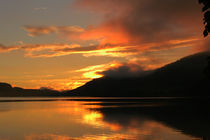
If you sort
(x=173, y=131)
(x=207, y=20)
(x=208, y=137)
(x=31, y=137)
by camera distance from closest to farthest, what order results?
(x=207, y=20) < (x=208, y=137) < (x=31, y=137) < (x=173, y=131)

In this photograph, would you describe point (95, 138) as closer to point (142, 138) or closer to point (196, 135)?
point (142, 138)

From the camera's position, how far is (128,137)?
1320 inches

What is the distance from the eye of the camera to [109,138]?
3288 cm

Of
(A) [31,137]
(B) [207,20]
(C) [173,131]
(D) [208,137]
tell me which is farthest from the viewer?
(C) [173,131]

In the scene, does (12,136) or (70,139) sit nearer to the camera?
(70,139)

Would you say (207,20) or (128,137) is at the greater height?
(207,20)

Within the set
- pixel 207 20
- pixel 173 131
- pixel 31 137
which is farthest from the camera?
pixel 173 131

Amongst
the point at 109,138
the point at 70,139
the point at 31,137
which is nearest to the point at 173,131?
the point at 109,138

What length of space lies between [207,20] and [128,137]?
1781cm

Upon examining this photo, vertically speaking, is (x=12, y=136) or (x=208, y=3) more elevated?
(x=208, y=3)

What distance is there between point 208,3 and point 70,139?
21.6 meters

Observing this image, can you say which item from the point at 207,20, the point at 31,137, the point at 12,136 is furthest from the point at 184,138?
the point at 12,136

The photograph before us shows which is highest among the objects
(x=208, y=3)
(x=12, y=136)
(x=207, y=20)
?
(x=208, y=3)

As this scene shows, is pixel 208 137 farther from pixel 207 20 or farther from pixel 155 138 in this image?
pixel 207 20
